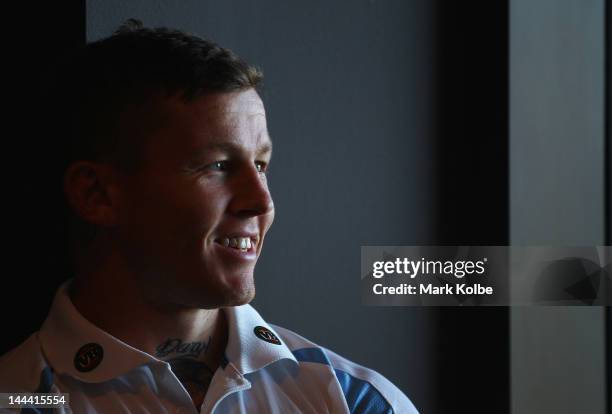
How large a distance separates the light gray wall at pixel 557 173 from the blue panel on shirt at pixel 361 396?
0.42 meters

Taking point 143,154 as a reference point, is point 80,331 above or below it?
below

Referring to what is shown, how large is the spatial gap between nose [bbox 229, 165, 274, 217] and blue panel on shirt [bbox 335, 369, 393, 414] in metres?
0.25

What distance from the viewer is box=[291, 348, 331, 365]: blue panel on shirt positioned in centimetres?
101

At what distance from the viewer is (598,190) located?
56.1 inches

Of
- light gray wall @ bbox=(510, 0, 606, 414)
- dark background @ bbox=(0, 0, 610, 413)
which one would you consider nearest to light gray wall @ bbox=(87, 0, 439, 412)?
dark background @ bbox=(0, 0, 610, 413)

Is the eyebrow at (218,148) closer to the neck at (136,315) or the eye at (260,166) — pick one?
the eye at (260,166)

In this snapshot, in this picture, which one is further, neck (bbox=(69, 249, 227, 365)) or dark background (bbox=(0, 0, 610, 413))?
dark background (bbox=(0, 0, 610, 413))

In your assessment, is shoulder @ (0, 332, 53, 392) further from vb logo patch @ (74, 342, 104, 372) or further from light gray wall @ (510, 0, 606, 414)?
light gray wall @ (510, 0, 606, 414)

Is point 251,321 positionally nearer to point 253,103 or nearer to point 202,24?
point 253,103

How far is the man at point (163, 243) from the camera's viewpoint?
35.4 inches

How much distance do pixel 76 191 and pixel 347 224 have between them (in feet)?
1.69

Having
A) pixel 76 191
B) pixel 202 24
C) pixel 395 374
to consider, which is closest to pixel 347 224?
pixel 395 374

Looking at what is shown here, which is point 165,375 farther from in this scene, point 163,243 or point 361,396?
point 361,396

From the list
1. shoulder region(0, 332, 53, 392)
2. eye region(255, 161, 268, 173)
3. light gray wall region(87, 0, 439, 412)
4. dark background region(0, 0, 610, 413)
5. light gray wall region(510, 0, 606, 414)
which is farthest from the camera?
light gray wall region(510, 0, 606, 414)
